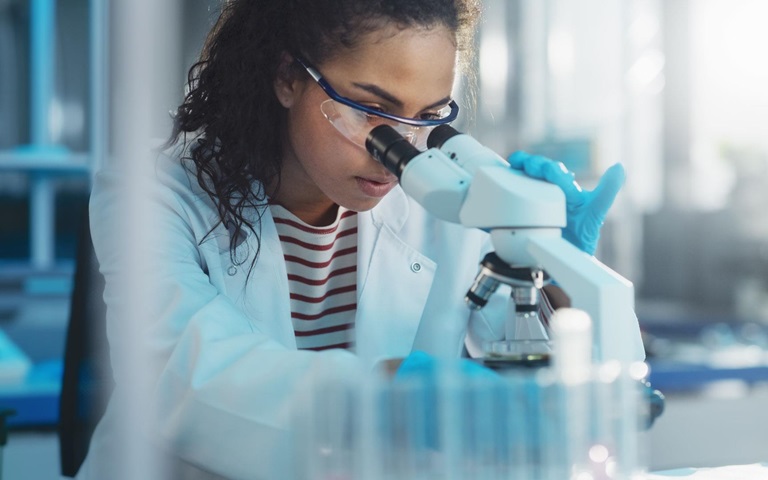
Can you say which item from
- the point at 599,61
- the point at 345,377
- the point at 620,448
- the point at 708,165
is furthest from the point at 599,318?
the point at 708,165

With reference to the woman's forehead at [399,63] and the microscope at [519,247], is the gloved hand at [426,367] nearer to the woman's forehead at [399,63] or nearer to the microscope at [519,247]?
the microscope at [519,247]

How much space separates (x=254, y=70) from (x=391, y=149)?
0.57m

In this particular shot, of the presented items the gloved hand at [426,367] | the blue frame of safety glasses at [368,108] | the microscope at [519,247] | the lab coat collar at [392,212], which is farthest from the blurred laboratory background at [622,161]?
the gloved hand at [426,367]

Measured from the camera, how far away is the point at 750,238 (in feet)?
12.9

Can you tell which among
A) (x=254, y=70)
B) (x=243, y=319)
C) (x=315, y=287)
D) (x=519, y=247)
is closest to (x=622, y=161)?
(x=315, y=287)

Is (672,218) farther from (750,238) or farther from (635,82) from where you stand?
(635,82)

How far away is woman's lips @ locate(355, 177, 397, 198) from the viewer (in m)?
1.36

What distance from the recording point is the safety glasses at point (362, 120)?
4.02 feet

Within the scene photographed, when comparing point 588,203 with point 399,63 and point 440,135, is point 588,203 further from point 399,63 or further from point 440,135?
point 399,63

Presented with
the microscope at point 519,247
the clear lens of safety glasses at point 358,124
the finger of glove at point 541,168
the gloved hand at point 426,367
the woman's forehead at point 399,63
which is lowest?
the gloved hand at point 426,367

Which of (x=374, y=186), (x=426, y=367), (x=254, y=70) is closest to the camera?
(x=426, y=367)

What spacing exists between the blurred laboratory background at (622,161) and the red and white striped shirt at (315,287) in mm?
413

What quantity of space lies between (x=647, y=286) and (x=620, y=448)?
Answer: 12.8 ft

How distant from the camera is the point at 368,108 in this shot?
123 cm
